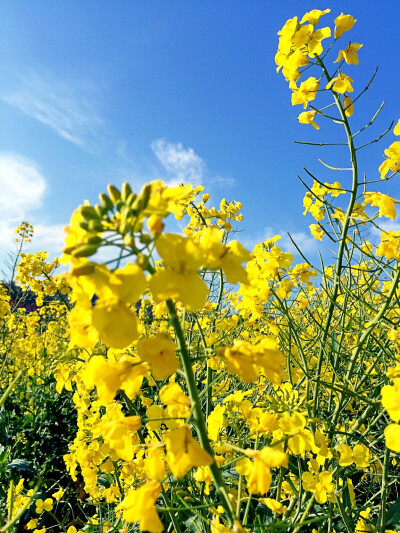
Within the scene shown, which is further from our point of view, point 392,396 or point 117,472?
point 117,472

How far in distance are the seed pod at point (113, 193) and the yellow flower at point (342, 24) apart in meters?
1.73

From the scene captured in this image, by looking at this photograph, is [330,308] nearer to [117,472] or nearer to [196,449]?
[196,449]

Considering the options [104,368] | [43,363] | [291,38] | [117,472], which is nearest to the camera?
[104,368]

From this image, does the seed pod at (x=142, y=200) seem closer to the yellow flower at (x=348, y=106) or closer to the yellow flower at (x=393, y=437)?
the yellow flower at (x=393, y=437)

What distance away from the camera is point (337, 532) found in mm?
2246

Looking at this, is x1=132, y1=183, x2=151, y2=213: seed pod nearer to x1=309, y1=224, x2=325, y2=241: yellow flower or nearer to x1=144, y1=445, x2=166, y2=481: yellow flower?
x1=144, y1=445, x2=166, y2=481: yellow flower

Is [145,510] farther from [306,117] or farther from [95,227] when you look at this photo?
[306,117]

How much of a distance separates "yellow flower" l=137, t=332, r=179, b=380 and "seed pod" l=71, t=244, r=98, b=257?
0.23m

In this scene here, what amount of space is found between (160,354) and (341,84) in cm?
174

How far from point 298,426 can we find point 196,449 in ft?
1.95

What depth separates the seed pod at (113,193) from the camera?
901mm

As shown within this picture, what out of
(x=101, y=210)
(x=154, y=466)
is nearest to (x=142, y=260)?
(x=101, y=210)

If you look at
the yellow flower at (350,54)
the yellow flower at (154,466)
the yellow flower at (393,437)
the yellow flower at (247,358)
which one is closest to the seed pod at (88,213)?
the yellow flower at (247,358)

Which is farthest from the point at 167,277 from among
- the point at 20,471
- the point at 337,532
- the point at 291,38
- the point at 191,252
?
the point at 20,471
